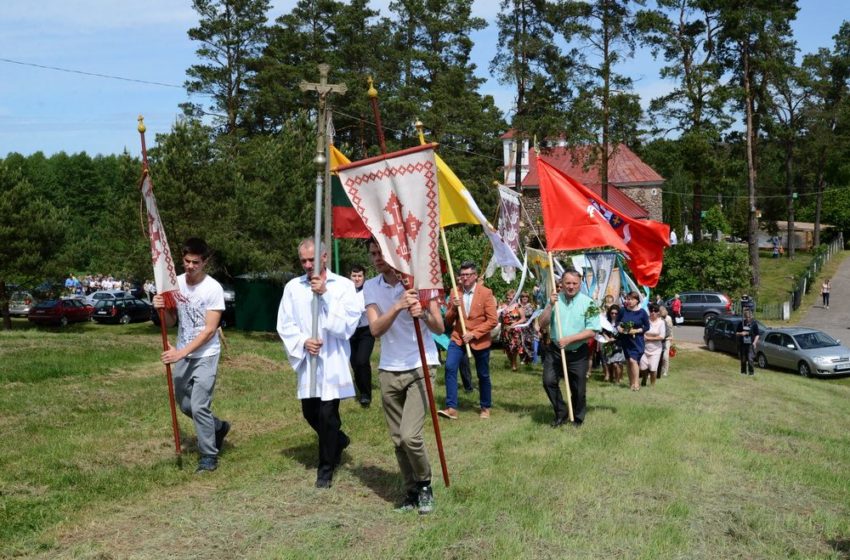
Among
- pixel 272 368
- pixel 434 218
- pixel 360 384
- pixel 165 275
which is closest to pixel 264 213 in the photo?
pixel 272 368

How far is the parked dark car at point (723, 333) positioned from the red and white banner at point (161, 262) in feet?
73.7

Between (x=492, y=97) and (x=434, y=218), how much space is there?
3965cm

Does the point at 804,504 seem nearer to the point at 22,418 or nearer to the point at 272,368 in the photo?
the point at 22,418

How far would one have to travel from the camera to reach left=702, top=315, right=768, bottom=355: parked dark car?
2669cm

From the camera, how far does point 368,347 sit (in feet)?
34.1

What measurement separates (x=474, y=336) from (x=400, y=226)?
14.0ft

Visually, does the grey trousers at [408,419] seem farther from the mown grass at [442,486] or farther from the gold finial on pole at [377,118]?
the gold finial on pole at [377,118]

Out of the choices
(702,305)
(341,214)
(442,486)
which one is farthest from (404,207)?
(702,305)

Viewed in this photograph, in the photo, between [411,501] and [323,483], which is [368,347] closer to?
Answer: [323,483]

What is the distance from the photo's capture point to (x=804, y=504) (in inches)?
251

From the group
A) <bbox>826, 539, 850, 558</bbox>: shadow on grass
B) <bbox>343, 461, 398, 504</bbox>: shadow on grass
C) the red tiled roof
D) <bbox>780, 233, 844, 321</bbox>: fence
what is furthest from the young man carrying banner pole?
the red tiled roof

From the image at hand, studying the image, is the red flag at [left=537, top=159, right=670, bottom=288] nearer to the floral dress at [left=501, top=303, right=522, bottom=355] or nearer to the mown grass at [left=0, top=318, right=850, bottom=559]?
the mown grass at [left=0, top=318, right=850, bottom=559]

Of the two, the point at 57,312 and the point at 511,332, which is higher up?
the point at 511,332

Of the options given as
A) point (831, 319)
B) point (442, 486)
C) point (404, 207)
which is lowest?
point (831, 319)
